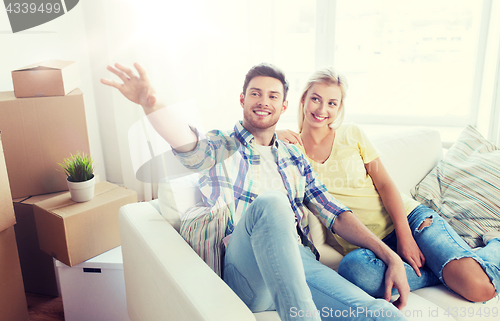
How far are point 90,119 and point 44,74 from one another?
93cm

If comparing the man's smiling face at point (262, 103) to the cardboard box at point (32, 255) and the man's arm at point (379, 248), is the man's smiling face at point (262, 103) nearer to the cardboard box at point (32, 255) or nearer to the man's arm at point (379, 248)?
the man's arm at point (379, 248)

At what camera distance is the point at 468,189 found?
150cm

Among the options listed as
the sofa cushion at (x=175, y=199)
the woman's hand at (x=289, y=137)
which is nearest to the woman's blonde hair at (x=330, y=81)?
the woman's hand at (x=289, y=137)

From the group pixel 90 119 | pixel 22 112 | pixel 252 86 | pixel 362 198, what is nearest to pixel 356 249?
pixel 362 198

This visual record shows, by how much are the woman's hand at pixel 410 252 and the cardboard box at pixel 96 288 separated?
1063mm

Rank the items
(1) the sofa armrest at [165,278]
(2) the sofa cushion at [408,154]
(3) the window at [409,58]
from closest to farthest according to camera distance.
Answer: (1) the sofa armrest at [165,278]
(2) the sofa cushion at [408,154]
(3) the window at [409,58]

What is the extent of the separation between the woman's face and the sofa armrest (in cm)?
69

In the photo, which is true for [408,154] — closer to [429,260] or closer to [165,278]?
[429,260]

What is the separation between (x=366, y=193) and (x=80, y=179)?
3.85 ft

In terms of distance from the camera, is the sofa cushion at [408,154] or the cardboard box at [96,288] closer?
the cardboard box at [96,288]

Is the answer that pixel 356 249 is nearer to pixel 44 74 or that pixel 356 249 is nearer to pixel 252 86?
pixel 252 86

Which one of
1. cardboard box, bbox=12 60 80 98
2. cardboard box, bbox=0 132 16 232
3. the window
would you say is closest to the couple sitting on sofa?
cardboard box, bbox=0 132 16 232

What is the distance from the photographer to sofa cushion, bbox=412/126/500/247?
1428 millimetres

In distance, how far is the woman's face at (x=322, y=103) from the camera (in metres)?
1.38
